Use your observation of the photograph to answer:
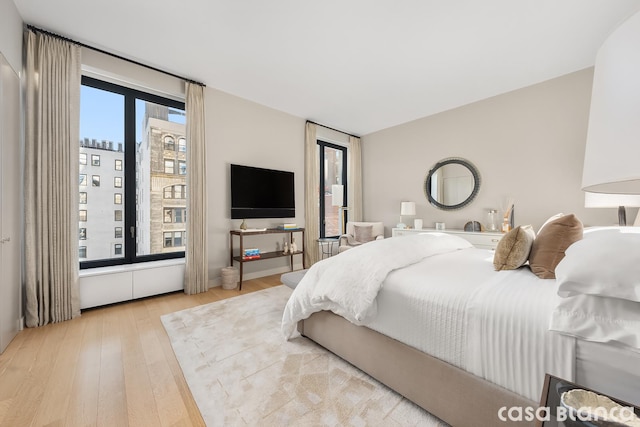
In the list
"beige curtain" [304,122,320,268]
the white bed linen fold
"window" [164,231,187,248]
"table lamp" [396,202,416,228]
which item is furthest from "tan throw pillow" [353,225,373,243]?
the white bed linen fold

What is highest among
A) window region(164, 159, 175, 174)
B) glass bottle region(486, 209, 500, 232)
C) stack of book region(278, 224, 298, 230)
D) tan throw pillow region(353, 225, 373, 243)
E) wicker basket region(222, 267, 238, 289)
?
window region(164, 159, 175, 174)

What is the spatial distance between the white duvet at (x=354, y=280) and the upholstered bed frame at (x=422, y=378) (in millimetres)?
162

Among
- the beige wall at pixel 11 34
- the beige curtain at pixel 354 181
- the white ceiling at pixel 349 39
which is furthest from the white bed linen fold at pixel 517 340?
the beige curtain at pixel 354 181

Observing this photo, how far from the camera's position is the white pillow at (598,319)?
899 mm

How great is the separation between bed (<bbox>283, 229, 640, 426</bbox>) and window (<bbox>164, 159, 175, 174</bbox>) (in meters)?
2.71

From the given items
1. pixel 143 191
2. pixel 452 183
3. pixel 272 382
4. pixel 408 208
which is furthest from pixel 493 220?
pixel 143 191

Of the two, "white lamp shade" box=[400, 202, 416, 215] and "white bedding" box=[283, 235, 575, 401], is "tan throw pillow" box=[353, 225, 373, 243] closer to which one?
"white lamp shade" box=[400, 202, 416, 215]

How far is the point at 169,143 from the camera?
348 centimetres

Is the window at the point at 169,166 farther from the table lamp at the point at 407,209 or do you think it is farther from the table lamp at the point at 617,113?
the table lamp at the point at 617,113

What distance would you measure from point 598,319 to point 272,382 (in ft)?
5.40

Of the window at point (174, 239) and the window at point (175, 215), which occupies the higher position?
the window at point (175, 215)

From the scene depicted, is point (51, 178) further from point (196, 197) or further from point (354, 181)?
point (354, 181)

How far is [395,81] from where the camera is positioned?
3355 mm

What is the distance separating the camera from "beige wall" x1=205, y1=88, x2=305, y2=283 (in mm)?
3631
